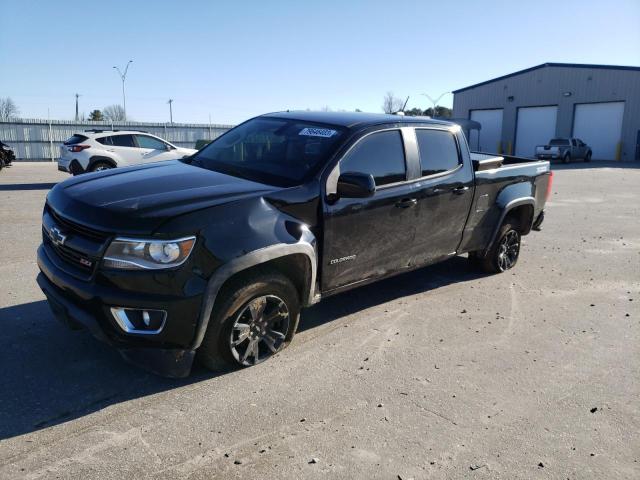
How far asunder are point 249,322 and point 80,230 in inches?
50.9

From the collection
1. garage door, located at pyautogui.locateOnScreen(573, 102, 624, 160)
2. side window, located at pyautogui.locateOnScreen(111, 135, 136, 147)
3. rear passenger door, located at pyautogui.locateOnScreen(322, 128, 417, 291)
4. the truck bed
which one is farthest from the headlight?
garage door, located at pyautogui.locateOnScreen(573, 102, 624, 160)

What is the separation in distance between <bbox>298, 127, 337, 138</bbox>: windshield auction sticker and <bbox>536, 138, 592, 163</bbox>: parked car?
3138 centimetres

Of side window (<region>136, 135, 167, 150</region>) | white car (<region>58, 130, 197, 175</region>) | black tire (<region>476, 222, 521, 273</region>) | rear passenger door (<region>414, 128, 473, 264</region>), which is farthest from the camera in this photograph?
side window (<region>136, 135, 167, 150</region>)

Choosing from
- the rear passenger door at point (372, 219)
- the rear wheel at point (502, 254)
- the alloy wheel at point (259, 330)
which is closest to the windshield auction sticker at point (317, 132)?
the rear passenger door at point (372, 219)

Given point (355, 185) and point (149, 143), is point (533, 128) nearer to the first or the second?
point (149, 143)

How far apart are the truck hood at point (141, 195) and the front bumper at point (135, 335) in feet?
1.27

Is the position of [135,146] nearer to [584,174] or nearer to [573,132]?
[584,174]

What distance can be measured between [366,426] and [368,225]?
1723mm

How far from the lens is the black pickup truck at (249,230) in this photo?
320cm

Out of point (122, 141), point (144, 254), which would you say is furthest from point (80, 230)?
A: point (122, 141)

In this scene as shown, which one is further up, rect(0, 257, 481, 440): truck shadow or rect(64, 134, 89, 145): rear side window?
rect(64, 134, 89, 145): rear side window

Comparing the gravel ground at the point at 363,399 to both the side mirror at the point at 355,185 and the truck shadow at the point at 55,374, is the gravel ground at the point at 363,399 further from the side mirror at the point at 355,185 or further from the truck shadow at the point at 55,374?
the side mirror at the point at 355,185

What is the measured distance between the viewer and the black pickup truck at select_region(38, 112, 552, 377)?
10.5ft

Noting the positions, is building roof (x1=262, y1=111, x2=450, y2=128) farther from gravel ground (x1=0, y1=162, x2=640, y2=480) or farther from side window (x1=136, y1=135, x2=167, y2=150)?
side window (x1=136, y1=135, x2=167, y2=150)
